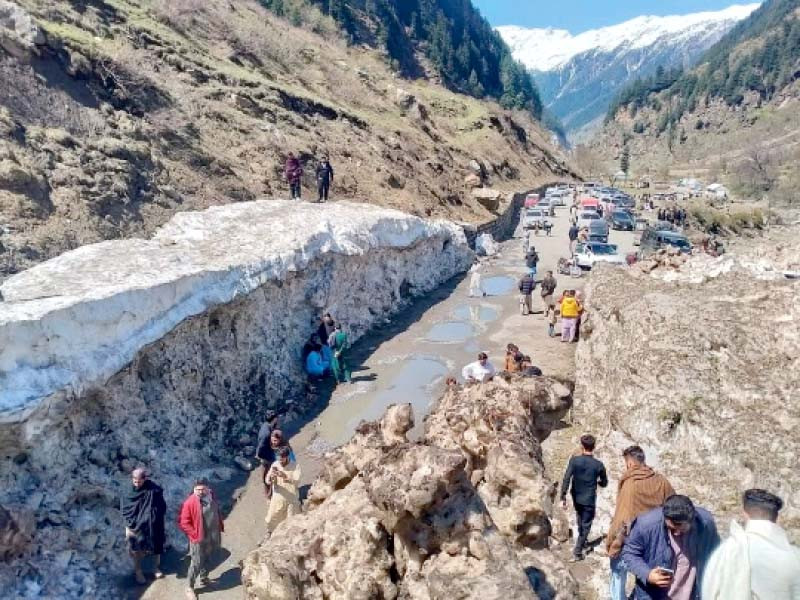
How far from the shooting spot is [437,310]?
75.9ft

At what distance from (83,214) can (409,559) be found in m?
14.1

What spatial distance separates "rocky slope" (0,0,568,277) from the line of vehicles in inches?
256

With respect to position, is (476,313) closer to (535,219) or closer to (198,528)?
(198,528)

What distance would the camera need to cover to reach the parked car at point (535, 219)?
42.2 metres

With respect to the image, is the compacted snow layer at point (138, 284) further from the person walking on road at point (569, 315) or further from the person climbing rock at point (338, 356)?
the person walking on road at point (569, 315)

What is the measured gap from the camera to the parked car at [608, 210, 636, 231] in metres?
44.7

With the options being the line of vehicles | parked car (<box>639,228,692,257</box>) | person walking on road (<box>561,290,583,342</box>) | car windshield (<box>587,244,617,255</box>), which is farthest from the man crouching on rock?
parked car (<box>639,228,692,257</box>)

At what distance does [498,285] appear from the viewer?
27.1 metres

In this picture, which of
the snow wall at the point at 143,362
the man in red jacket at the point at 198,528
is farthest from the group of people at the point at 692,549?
the snow wall at the point at 143,362

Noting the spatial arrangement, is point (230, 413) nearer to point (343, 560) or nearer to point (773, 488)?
point (343, 560)

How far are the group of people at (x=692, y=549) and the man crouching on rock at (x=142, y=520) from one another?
5.89 meters

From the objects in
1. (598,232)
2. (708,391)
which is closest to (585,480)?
(708,391)

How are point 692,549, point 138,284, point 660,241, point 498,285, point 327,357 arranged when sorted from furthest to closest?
point 660,241
point 498,285
point 327,357
point 138,284
point 692,549

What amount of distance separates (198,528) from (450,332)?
42.2 feet
